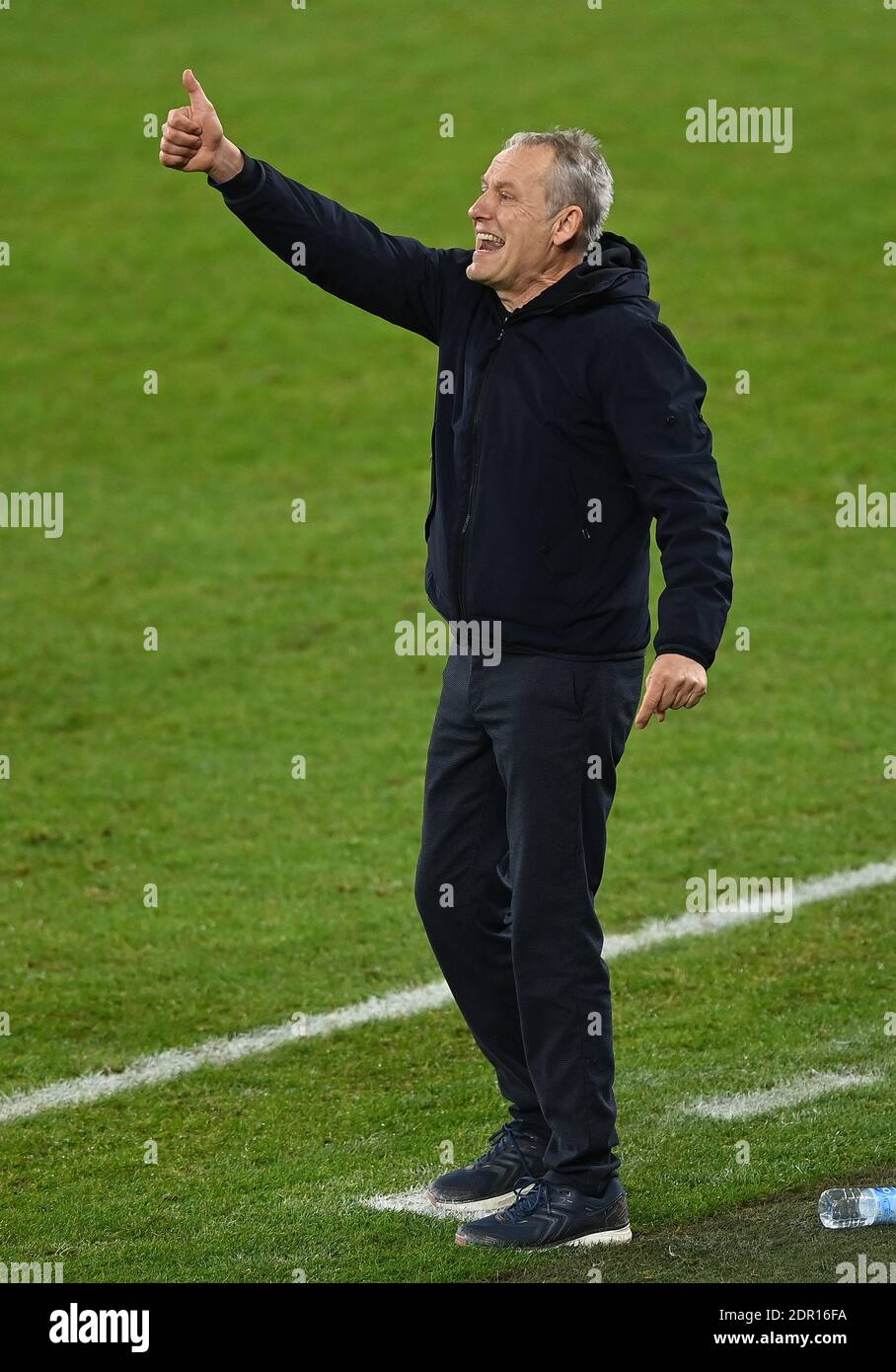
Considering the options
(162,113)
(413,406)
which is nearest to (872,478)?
(413,406)

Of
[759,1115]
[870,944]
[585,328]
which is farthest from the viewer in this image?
[870,944]

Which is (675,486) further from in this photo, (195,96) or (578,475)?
(195,96)

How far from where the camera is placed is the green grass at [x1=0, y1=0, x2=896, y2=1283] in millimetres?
4910

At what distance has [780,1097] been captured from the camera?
17.2 feet

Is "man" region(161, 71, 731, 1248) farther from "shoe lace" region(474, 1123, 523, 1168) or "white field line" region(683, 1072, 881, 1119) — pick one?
Answer: "white field line" region(683, 1072, 881, 1119)

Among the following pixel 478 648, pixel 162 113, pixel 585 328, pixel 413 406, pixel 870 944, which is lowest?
pixel 870 944

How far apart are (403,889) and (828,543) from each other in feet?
18.7

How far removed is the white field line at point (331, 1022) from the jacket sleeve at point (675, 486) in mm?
2247

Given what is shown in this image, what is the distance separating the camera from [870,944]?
640cm

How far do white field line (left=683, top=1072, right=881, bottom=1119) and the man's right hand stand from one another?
267cm

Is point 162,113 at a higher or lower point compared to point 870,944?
higher

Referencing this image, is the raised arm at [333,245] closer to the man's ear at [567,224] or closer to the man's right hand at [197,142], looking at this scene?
the man's right hand at [197,142]

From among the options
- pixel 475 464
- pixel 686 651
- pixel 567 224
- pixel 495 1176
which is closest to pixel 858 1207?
pixel 495 1176

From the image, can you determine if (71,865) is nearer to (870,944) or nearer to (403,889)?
(403,889)
